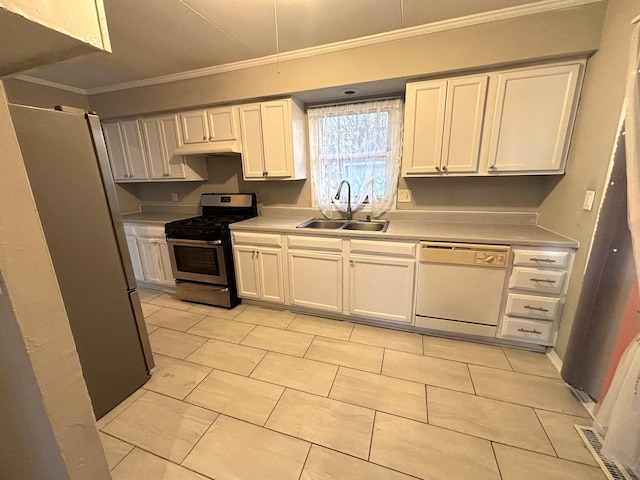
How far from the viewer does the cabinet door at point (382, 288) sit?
88.4 inches

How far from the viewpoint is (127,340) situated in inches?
67.7

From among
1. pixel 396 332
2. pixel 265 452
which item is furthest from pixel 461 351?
pixel 265 452

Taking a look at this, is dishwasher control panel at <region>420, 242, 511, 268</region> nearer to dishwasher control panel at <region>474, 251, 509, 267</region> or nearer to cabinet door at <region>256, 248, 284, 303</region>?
dishwasher control panel at <region>474, 251, 509, 267</region>

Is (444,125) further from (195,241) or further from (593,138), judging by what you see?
(195,241)

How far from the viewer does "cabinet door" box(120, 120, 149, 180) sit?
318cm

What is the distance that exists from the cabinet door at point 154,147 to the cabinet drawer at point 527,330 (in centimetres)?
384

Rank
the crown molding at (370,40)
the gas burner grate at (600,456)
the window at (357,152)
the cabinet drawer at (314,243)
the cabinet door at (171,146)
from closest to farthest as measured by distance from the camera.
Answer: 1. the gas burner grate at (600,456)
2. the crown molding at (370,40)
3. the cabinet drawer at (314,243)
4. the window at (357,152)
5. the cabinet door at (171,146)

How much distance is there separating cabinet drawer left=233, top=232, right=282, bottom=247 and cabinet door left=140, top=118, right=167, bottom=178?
55.0 inches

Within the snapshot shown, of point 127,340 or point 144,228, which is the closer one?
point 127,340

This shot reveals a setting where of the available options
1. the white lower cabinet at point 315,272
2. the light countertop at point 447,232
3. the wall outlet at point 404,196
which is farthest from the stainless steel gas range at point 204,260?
the wall outlet at point 404,196

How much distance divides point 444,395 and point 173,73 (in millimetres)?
3775

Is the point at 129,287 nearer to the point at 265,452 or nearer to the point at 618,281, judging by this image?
the point at 265,452

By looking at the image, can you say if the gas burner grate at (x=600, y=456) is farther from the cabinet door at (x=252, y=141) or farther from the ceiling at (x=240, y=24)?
the cabinet door at (x=252, y=141)

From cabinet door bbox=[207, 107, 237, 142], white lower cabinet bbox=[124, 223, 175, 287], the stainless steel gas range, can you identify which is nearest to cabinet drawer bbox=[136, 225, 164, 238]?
white lower cabinet bbox=[124, 223, 175, 287]
